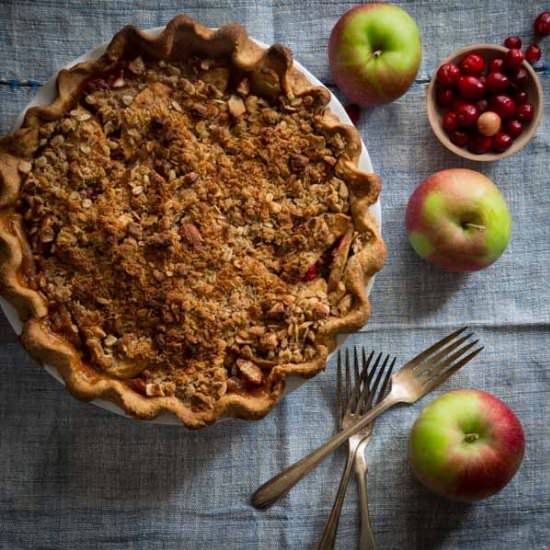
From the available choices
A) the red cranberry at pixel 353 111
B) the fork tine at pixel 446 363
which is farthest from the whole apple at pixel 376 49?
the fork tine at pixel 446 363

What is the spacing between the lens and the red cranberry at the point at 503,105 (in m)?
2.29

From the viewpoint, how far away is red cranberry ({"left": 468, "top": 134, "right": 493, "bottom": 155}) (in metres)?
2.30

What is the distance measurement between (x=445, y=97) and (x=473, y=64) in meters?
0.12

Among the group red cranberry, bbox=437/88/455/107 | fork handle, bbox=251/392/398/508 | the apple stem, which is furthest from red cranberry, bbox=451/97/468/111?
fork handle, bbox=251/392/398/508

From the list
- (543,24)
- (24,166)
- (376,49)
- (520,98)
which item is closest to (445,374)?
(520,98)

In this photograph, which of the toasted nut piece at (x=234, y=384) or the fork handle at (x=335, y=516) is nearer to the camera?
the toasted nut piece at (x=234, y=384)

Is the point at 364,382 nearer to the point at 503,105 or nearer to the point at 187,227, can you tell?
the point at 187,227

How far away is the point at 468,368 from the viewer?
2379 mm

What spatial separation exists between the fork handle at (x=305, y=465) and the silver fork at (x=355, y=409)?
0.12ft

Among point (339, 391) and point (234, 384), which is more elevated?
point (234, 384)

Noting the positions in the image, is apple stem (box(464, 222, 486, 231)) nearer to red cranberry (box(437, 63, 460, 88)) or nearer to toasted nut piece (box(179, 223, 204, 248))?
red cranberry (box(437, 63, 460, 88))

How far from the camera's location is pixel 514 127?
2.30 metres

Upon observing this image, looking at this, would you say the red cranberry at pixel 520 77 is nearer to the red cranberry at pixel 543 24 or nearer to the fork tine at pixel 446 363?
the red cranberry at pixel 543 24

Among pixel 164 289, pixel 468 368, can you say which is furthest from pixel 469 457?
pixel 164 289
